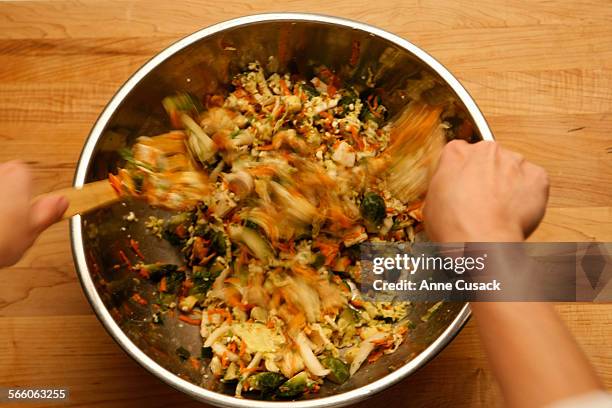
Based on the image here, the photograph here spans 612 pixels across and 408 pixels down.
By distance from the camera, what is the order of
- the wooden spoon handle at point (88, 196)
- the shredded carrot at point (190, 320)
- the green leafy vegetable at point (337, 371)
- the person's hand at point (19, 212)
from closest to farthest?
the person's hand at point (19, 212)
the wooden spoon handle at point (88, 196)
the green leafy vegetable at point (337, 371)
the shredded carrot at point (190, 320)

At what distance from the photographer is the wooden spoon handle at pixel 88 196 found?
1098mm

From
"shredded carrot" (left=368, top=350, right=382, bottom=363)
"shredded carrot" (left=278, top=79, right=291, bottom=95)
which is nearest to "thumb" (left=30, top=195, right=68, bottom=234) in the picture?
"shredded carrot" (left=278, top=79, right=291, bottom=95)

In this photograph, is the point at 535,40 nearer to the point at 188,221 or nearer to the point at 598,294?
the point at 598,294

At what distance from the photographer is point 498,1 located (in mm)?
1539

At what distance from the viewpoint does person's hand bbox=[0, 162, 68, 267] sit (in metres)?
0.99

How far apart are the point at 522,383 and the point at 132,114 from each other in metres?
1.01

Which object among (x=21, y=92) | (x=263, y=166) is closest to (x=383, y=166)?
(x=263, y=166)

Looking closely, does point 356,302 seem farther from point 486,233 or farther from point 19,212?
point 19,212

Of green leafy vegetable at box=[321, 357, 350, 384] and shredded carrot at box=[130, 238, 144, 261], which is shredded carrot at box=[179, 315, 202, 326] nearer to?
shredded carrot at box=[130, 238, 144, 261]

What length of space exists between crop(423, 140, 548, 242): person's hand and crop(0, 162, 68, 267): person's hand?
768 millimetres

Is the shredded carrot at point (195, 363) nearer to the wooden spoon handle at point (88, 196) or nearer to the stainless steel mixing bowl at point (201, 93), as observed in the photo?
the stainless steel mixing bowl at point (201, 93)

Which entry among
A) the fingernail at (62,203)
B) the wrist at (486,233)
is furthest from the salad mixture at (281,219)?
the wrist at (486,233)

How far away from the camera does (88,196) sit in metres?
1.13

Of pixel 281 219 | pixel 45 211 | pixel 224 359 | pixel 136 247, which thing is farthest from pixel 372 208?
pixel 45 211
